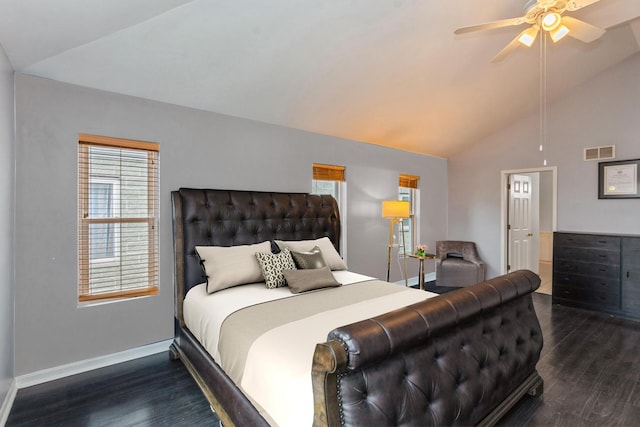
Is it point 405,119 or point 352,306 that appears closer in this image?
point 352,306

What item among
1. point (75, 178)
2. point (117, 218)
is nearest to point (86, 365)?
point (117, 218)

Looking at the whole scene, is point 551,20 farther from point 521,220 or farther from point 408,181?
point 521,220

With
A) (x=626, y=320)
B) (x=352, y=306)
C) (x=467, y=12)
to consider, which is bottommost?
(x=626, y=320)

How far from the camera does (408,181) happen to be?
209 inches

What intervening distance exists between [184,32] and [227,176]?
1349 millimetres

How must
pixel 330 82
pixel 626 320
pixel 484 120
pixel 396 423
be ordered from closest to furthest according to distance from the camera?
pixel 396 423 → pixel 330 82 → pixel 626 320 → pixel 484 120

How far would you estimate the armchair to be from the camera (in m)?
5.06

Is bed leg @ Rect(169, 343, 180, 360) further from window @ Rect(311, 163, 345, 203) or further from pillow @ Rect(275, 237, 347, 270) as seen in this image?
window @ Rect(311, 163, 345, 203)

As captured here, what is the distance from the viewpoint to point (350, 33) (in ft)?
8.50

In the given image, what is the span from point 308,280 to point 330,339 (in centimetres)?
135

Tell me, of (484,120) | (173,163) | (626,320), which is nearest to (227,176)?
(173,163)

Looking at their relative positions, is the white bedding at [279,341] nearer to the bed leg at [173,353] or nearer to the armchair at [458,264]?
the bed leg at [173,353]

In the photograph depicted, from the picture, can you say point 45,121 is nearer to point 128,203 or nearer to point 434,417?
point 128,203

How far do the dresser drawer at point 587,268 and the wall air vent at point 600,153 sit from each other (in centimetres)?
159
